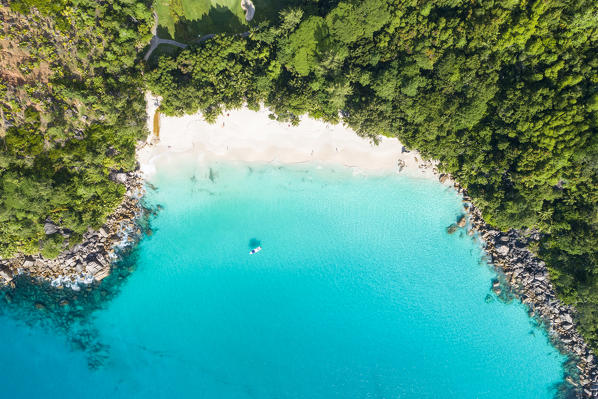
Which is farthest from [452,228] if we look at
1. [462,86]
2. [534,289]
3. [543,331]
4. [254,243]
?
[254,243]

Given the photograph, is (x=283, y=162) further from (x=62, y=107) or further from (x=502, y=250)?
(x=502, y=250)

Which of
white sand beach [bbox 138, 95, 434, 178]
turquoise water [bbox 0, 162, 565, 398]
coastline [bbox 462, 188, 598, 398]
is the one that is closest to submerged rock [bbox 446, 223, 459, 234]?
turquoise water [bbox 0, 162, 565, 398]

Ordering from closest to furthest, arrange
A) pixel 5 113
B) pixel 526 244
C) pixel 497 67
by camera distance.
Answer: pixel 497 67 < pixel 5 113 < pixel 526 244

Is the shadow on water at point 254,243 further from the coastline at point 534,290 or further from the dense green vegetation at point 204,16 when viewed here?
the coastline at point 534,290

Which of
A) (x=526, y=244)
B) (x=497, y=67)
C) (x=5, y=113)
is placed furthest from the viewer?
(x=526, y=244)

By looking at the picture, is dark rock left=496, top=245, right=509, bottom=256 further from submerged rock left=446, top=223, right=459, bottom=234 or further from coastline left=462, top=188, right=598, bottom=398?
submerged rock left=446, top=223, right=459, bottom=234

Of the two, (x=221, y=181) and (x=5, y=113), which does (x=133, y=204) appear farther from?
(x=5, y=113)

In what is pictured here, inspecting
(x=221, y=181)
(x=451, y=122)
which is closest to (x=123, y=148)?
(x=221, y=181)
